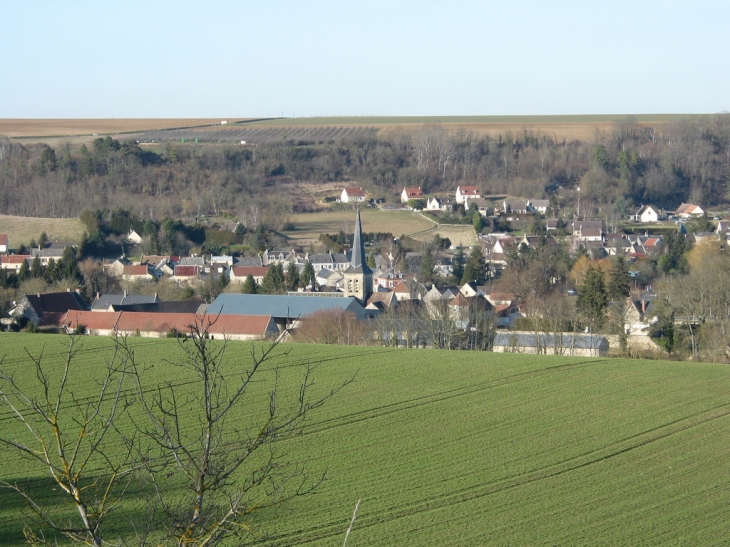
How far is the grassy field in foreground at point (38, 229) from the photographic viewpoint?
222ft

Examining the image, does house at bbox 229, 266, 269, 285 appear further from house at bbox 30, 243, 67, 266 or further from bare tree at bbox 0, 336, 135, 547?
bare tree at bbox 0, 336, 135, 547

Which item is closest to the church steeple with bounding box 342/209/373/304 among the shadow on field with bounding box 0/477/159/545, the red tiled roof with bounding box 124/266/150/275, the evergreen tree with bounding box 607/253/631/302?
the evergreen tree with bounding box 607/253/631/302

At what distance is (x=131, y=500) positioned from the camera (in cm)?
1366

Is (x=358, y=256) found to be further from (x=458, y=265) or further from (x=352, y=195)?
(x=352, y=195)

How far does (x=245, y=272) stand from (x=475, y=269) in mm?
13607

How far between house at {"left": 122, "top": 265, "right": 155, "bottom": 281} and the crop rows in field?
53.1 m

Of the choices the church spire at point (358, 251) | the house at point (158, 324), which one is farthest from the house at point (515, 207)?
the house at point (158, 324)

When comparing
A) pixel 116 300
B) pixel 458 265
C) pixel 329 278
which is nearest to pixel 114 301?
pixel 116 300

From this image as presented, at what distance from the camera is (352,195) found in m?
87.5

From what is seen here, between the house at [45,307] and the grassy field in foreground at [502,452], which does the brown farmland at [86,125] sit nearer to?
the house at [45,307]

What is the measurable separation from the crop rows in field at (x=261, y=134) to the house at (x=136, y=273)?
5306cm

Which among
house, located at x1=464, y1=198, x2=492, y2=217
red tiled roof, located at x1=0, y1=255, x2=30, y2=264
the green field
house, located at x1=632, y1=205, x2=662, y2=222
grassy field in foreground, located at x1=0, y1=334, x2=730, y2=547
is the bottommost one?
red tiled roof, located at x1=0, y1=255, x2=30, y2=264

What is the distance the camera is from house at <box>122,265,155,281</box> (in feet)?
183

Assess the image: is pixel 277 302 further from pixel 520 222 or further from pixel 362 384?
pixel 520 222
